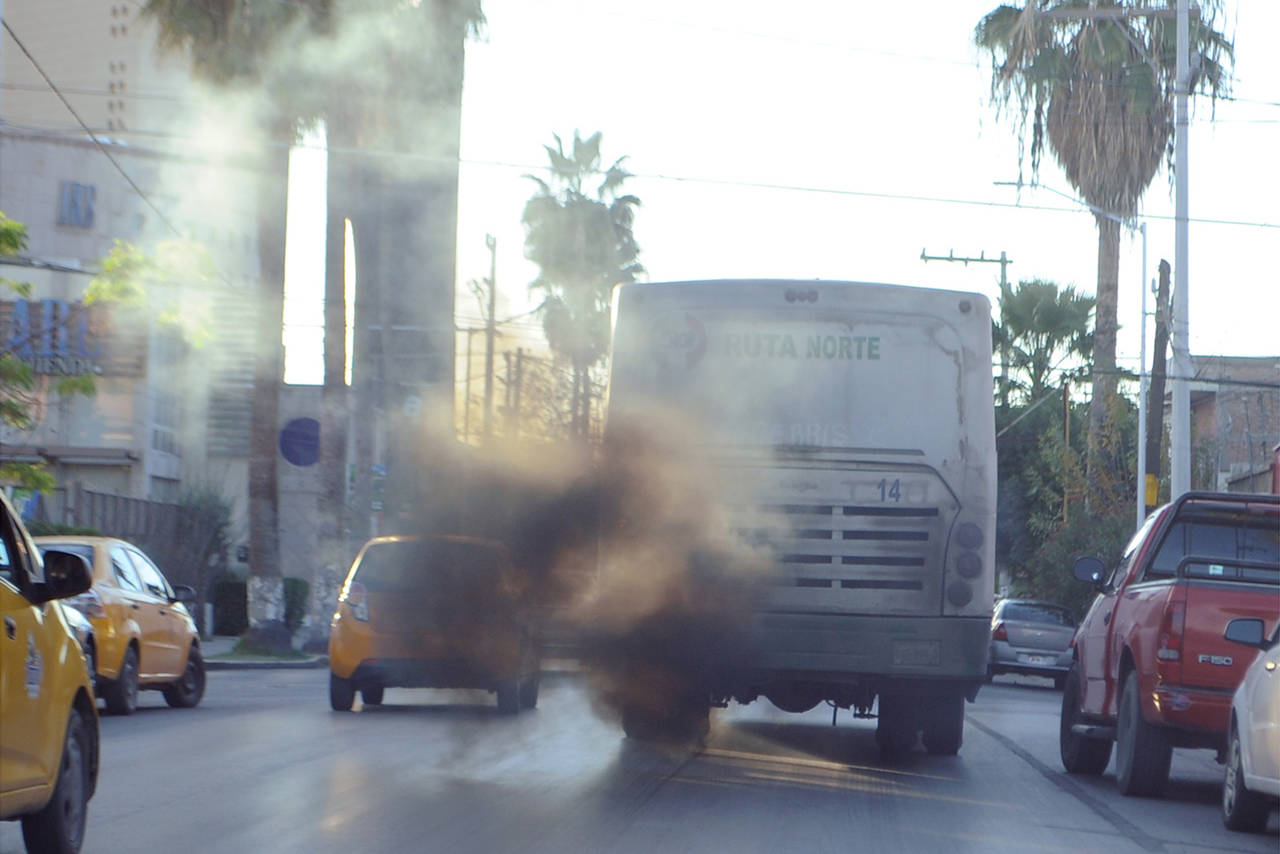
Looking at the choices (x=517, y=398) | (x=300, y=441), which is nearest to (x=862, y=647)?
(x=300, y=441)

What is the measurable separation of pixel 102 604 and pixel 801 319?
22.0ft

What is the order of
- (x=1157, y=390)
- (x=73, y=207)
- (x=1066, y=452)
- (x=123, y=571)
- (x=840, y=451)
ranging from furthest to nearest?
(x=73, y=207) < (x=1066, y=452) < (x=1157, y=390) < (x=123, y=571) < (x=840, y=451)

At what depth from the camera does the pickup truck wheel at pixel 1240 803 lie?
947 centimetres

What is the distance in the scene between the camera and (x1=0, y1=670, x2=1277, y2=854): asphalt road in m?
8.18

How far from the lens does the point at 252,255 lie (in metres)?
43.2

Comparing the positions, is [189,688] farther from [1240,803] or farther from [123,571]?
[1240,803]

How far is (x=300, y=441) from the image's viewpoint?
24.8 meters

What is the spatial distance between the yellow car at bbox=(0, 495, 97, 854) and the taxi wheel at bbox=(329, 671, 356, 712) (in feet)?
25.2

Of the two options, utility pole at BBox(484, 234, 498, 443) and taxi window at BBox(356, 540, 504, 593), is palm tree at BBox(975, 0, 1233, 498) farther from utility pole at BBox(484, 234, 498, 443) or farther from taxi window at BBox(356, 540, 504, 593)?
taxi window at BBox(356, 540, 504, 593)

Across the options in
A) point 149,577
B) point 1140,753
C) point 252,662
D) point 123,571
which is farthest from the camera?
point 252,662

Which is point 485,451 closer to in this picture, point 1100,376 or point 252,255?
point 1100,376

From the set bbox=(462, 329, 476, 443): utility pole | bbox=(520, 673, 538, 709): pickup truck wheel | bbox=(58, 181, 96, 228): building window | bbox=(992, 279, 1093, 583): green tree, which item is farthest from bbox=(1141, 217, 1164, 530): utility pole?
bbox=(58, 181, 96, 228): building window

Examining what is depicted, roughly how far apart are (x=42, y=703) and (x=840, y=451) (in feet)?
18.2

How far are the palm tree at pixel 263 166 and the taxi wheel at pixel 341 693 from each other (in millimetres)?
10811
